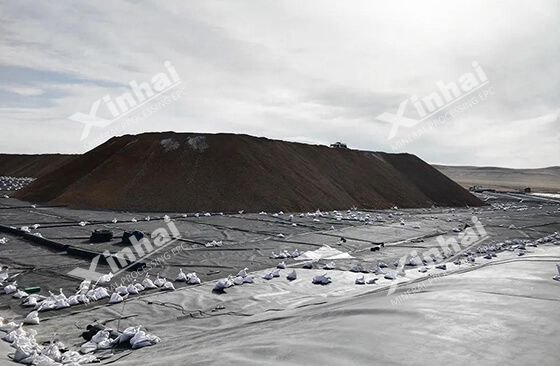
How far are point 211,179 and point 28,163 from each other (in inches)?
2184

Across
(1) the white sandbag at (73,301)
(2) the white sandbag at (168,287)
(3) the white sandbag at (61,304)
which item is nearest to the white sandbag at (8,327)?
(3) the white sandbag at (61,304)

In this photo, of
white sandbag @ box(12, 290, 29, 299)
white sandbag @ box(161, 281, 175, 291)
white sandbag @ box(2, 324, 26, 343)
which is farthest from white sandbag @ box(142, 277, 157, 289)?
white sandbag @ box(2, 324, 26, 343)

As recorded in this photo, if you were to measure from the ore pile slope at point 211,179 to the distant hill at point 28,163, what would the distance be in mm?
36179

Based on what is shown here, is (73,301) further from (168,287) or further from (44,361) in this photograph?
(44,361)

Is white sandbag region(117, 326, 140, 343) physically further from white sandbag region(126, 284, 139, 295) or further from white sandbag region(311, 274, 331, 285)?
white sandbag region(311, 274, 331, 285)

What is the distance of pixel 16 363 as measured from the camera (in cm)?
406

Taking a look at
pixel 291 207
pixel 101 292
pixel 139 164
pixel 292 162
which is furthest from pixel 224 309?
pixel 292 162

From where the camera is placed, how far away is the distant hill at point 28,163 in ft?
198

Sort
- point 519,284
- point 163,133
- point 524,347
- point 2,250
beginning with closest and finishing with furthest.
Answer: point 524,347 → point 519,284 → point 2,250 → point 163,133

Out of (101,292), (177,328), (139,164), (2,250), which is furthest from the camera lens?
(139,164)

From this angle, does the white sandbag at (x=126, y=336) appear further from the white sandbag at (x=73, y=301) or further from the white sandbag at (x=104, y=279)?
the white sandbag at (x=104, y=279)

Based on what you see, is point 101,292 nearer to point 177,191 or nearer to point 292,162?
point 177,191

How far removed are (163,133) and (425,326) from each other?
27093mm

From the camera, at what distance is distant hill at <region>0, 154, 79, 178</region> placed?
6047cm
